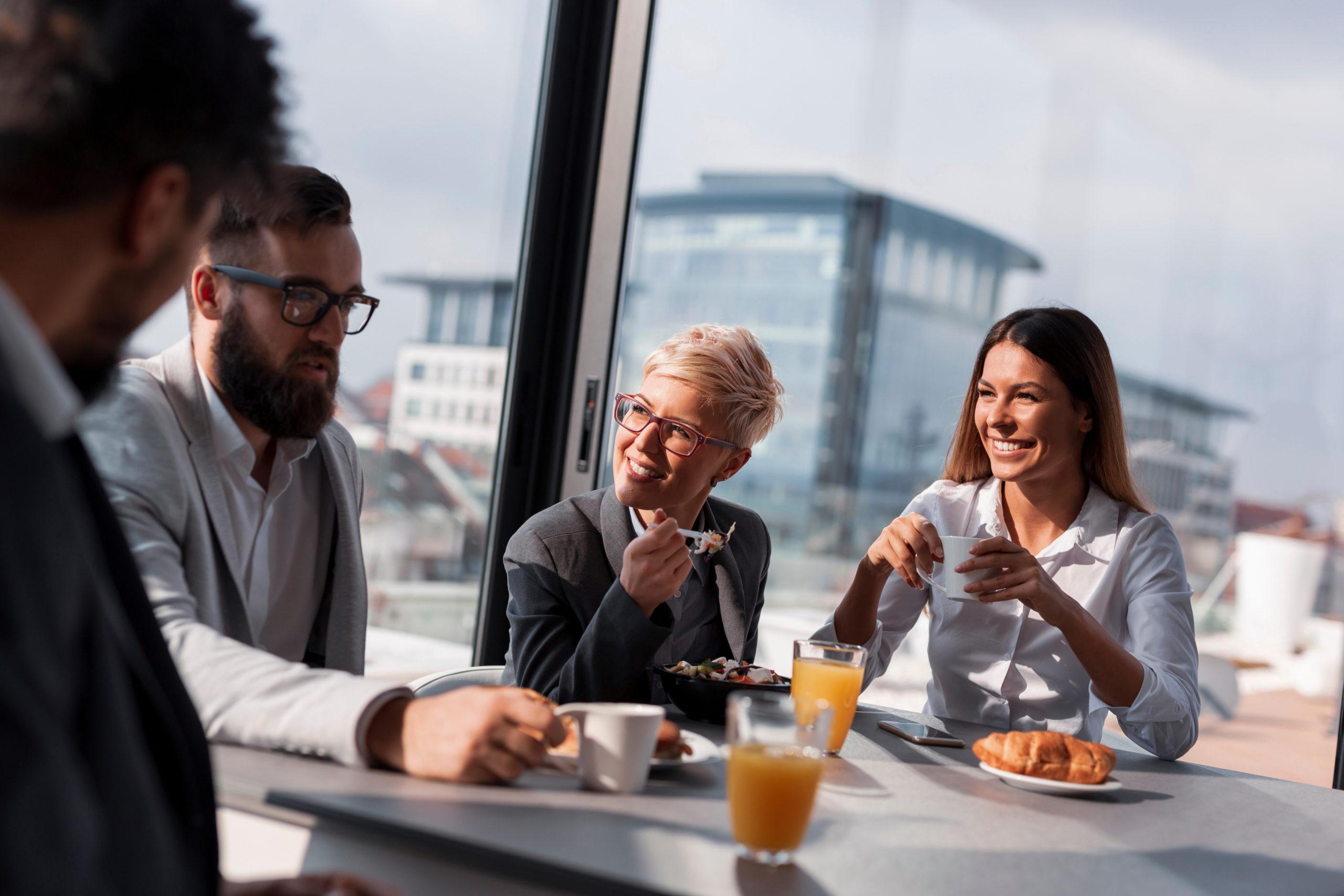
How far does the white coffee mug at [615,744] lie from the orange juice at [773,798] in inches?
5.9

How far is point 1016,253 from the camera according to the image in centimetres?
451

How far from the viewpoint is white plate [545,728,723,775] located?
1117 millimetres

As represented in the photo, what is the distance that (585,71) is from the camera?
2.77 m

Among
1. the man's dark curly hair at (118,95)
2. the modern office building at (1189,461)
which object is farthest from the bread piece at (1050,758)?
the modern office building at (1189,461)

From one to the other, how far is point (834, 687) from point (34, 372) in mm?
1021

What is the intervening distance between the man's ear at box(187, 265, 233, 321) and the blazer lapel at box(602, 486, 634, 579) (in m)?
0.68

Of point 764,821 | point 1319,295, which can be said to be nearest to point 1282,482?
point 1319,295

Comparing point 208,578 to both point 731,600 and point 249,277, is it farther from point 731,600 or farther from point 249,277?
point 731,600

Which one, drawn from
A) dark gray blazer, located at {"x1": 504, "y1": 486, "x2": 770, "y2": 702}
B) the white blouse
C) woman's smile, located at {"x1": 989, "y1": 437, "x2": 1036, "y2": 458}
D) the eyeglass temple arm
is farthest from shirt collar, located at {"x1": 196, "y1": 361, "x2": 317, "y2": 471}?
woman's smile, located at {"x1": 989, "y1": 437, "x2": 1036, "y2": 458}

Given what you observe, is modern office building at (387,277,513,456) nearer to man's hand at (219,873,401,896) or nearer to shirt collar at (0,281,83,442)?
man's hand at (219,873,401,896)

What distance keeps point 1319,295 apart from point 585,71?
7.53 feet

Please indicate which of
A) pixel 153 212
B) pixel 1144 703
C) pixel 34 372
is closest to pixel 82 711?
pixel 34 372

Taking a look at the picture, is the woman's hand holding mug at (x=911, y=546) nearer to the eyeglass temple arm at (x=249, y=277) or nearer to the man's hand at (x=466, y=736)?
the man's hand at (x=466, y=736)

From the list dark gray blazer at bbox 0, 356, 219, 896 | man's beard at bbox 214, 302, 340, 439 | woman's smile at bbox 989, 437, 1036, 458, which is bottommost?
dark gray blazer at bbox 0, 356, 219, 896
